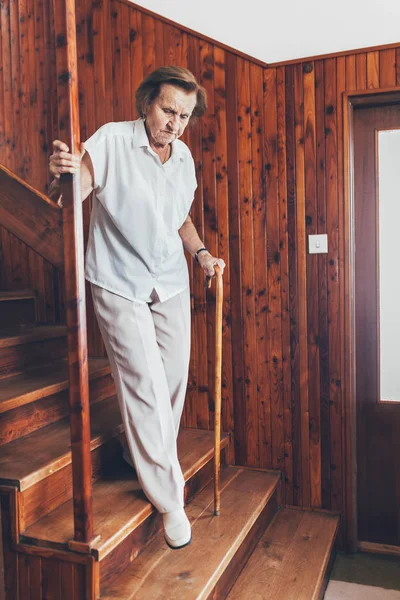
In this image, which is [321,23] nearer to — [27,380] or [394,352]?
[394,352]

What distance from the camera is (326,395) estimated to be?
284 cm

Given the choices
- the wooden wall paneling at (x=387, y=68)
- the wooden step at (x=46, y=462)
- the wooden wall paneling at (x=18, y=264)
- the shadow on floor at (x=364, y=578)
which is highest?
the wooden wall paneling at (x=387, y=68)

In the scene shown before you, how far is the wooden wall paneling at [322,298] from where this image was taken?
9.00ft

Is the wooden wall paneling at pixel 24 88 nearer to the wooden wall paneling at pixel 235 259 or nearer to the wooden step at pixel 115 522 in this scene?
the wooden wall paneling at pixel 235 259

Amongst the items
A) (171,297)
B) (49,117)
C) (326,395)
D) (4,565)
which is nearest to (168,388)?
(171,297)

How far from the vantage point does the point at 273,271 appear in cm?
288

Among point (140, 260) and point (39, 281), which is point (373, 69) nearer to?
point (140, 260)

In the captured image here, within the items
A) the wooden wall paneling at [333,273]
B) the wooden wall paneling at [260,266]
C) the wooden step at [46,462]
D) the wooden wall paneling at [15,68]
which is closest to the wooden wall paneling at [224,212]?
the wooden wall paneling at [260,266]

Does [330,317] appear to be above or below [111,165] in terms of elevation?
below

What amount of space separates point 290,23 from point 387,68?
490mm

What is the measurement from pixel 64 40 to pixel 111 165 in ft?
1.44

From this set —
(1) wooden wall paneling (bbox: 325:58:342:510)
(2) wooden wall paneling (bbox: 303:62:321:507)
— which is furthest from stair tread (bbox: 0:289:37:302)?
(1) wooden wall paneling (bbox: 325:58:342:510)

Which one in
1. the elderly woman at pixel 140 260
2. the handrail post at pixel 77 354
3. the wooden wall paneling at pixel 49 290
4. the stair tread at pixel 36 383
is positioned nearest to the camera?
the handrail post at pixel 77 354

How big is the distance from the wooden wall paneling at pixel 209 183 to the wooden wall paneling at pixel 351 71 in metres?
0.66
